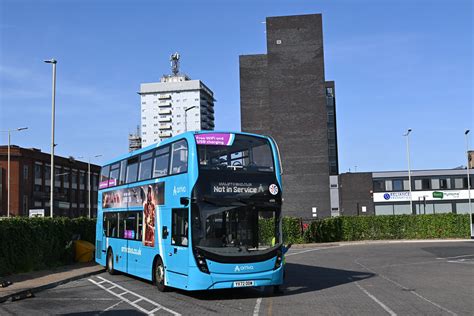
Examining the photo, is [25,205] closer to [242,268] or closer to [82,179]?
[82,179]

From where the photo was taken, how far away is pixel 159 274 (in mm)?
14695

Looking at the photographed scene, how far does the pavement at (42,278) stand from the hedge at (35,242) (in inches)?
19.1

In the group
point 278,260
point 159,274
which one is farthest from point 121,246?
point 278,260

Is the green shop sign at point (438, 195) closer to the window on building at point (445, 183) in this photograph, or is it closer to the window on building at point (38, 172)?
the window on building at point (445, 183)

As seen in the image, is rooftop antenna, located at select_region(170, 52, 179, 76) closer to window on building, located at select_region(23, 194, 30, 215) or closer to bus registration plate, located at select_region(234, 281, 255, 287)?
window on building, located at select_region(23, 194, 30, 215)

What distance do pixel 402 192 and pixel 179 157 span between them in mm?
64251

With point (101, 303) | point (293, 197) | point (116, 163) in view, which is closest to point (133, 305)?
point (101, 303)

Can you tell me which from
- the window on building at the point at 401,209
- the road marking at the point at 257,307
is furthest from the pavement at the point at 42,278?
the window on building at the point at 401,209

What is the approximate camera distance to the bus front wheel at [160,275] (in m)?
14.4

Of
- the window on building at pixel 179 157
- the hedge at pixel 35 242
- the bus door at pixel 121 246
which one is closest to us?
the window on building at pixel 179 157

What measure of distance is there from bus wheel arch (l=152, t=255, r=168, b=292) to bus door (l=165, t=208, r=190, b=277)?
1.79 feet

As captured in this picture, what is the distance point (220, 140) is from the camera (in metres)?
13.6

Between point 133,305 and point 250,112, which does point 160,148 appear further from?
point 250,112

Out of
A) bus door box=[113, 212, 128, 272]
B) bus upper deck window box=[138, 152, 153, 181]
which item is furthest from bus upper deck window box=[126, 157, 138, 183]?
bus door box=[113, 212, 128, 272]
